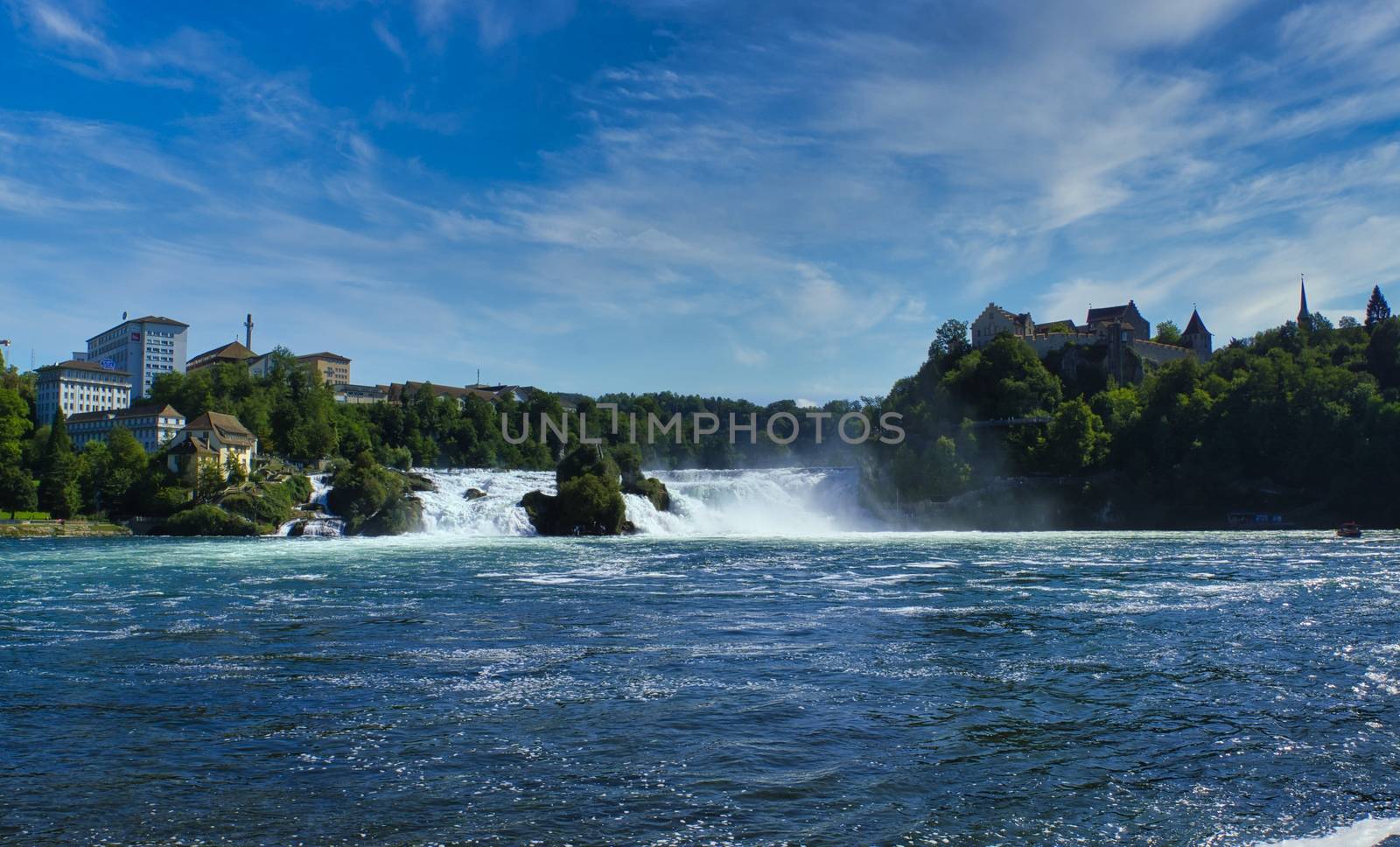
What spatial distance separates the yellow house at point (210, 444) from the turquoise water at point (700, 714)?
41.2 metres

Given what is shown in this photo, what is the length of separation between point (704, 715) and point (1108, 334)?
320 feet

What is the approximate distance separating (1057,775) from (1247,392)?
7120cm

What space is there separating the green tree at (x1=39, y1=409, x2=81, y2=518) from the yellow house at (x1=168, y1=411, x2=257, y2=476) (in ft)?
21.2

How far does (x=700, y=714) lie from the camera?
39.6ft

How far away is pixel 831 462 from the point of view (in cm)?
9119

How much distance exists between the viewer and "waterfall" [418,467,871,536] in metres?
57.7

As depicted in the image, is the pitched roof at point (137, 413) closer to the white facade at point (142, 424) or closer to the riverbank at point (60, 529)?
the white facade at point (142, 424)

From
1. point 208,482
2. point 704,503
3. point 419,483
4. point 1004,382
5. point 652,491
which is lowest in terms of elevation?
point 704,503

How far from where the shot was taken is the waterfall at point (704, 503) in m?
57.7

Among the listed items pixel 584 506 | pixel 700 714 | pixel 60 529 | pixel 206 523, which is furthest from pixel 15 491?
pixel 700 714

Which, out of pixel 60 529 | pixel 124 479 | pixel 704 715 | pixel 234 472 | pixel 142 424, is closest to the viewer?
pixel 704 715

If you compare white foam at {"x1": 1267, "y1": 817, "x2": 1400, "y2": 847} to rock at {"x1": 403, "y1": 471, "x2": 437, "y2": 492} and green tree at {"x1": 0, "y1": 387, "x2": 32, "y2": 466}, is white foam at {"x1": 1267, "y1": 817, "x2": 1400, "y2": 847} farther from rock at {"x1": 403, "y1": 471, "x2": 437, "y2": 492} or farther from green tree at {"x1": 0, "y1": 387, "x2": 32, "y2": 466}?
green tree at {"x1": 0, "y1": 387, "x2": 32, "y2": 466}

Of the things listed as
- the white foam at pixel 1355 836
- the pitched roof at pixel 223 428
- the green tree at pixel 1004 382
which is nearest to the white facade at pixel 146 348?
the pitched roof at pixel 223 428

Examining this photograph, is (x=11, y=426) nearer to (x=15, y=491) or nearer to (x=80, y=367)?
(x=15, y=491)
